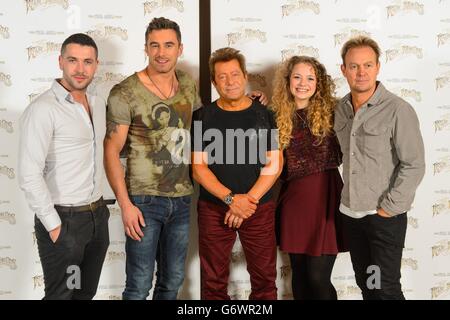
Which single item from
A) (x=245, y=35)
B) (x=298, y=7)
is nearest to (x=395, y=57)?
(x=298, y=7)

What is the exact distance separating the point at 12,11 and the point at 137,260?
1.60 meters

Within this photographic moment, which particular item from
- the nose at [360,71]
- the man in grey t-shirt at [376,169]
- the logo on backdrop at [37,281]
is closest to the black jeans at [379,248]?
A: the man in grey t-shirt at [376,169]

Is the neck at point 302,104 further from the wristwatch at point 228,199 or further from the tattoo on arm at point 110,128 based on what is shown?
the tattoo on arm at point 110,128

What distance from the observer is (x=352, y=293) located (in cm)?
288

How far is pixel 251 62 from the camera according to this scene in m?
2.72

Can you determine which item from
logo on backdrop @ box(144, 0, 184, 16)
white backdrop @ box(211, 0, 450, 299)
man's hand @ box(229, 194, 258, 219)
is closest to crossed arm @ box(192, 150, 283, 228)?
man's hand @ box(229, 194, 258, 219)

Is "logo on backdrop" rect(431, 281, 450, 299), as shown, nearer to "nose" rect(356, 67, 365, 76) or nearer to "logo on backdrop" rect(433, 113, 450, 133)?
"logo on backdrop" rect(433, 113, 450, 133)

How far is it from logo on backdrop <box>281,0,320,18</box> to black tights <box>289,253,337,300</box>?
1424 millimetres

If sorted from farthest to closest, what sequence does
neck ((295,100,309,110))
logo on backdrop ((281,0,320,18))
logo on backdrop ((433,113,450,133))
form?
logo on backdrop ((433,113,450,133))
logo on backdrop ((281,0,320,18))
neck ((295,100,309,110))

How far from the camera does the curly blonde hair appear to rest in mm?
2260

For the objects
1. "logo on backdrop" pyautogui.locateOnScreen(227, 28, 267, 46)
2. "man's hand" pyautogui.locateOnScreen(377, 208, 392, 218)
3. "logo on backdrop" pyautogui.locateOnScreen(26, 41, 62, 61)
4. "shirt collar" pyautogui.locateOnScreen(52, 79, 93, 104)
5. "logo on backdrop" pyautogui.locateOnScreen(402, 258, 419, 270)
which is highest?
"logo on backdrop" pyautogui.locateOnScreen(227, 28, 267, 46)

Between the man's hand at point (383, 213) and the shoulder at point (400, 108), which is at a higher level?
the shoulder at point (400, 108)

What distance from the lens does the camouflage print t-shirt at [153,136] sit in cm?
222

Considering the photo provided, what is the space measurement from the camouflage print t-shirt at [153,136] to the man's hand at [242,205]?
27cm
